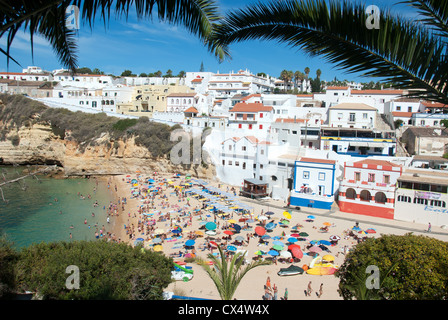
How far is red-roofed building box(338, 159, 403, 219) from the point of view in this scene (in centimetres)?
2939

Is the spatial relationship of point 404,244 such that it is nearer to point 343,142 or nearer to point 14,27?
point 14,27

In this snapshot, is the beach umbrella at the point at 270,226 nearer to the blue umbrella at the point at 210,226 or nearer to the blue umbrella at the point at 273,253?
the blue umbrella at the point at 210,226

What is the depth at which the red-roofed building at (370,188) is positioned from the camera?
96.4ft

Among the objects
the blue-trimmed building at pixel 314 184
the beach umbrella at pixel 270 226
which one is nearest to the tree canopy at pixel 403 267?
the beach umbrella at pixel 270 226

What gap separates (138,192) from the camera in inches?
1533

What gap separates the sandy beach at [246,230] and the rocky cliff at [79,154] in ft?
33.0

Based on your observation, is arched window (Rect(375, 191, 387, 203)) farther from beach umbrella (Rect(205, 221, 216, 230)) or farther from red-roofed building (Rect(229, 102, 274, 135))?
red-roofed building (Rect(229, 102, 274, 135))

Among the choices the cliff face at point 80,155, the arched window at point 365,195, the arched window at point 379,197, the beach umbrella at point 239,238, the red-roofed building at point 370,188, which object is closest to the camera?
the beach umbrella at point 239,238

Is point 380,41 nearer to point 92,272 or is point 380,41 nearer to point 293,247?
point 92,272

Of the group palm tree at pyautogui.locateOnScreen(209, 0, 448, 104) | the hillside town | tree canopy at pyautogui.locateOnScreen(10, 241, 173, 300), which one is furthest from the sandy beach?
palm tree at pyautogui.locateOnScreen(209, 0, 448, 104)

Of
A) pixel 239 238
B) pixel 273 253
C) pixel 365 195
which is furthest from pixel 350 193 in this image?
pixel 273 253

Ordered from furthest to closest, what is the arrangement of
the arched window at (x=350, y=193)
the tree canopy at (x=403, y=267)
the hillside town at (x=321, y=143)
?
the arched window at (x=350, y=193) < the hillside town at (x=321, y=143) < the tree canopy at (x=403, y=267)

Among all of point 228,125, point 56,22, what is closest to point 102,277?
point 56,22

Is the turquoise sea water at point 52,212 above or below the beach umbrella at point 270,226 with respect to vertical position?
below
